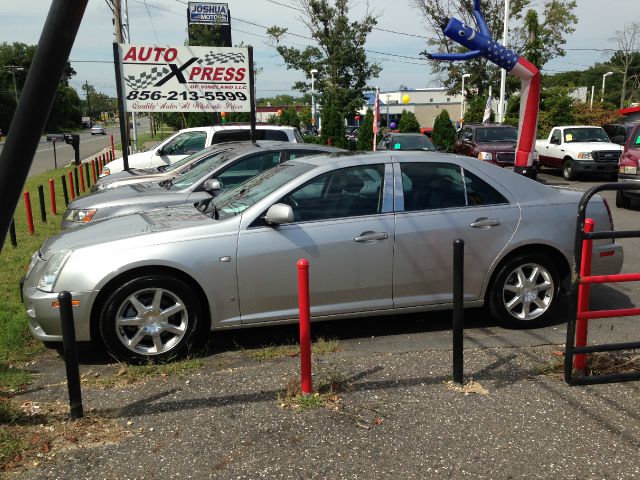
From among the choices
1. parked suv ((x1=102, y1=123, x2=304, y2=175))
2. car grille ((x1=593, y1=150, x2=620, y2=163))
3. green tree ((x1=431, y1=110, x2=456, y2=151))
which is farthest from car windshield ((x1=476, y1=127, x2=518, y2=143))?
parked suv ((x1=102, y1=123, x2=304, y2=175))

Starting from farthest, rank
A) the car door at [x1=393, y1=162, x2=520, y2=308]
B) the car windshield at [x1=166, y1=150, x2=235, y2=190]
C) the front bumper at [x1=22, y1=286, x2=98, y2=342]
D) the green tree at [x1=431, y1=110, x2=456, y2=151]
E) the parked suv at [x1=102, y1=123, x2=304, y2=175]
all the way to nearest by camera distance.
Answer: the green tree at [x1=431, y1=110, x2=456, y2=151] → the parked suv at [x1=102, y1=123, x2=304, y2=175] → the car windshield at [x1=166, y1=150, x2=235, y2=190] → the car door at [x1=393, y1=162, x2=520, y2=308] → the front bumper at [x1=22, y1=286, x2=98, y2=342]

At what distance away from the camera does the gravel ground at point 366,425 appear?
315 centimetres

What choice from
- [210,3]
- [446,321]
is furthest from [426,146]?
[210,3]

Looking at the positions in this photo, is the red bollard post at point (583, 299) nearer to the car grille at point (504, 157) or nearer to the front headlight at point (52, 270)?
the front headlight at point (52, 270)

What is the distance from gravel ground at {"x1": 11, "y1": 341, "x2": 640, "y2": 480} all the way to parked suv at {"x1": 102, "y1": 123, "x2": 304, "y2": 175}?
903cm

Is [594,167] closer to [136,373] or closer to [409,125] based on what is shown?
[409,125]

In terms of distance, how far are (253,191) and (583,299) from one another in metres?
2.82

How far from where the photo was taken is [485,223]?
5.08m

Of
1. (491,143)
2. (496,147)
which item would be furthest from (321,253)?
(491,143)

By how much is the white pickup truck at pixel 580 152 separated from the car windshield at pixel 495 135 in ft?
5.91

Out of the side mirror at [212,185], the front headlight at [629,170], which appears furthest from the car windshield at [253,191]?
the front headlight at [629,170]

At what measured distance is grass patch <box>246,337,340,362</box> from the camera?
470cm

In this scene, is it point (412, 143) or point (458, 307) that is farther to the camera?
point (412, 143)

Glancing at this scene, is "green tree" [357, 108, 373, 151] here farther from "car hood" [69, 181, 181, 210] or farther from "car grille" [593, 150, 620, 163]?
"car hood" [69, 181, 181, 210]
